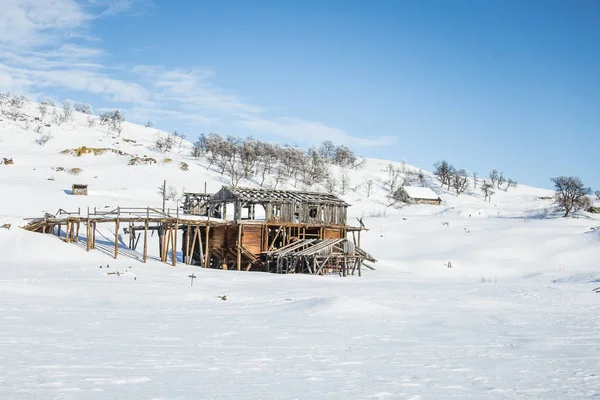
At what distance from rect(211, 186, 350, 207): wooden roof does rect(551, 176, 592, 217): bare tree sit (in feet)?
143

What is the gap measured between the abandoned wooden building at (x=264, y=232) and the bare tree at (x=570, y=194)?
144 feet

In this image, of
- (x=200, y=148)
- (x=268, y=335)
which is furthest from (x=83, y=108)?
(x=268, y=335)

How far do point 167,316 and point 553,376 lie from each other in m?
10.9

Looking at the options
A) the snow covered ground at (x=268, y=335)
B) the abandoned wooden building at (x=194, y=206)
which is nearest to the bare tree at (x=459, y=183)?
the abandoned wooden building at (x=194, y=206)

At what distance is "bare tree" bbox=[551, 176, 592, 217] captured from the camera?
258 ft

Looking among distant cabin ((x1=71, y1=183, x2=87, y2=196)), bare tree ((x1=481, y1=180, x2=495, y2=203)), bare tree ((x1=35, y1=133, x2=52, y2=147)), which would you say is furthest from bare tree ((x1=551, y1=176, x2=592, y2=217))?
bare tree ((x1=35, y1=133, x2=52, y2=147))

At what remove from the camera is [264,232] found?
42719mm

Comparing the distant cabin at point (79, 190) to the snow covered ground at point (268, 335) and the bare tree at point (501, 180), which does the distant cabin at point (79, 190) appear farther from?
the bare tree at point (501, 180)

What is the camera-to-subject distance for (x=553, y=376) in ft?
30.0

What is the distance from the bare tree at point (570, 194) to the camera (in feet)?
258

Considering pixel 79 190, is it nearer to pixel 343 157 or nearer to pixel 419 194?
pixel 419 194

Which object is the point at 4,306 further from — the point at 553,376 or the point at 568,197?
the point at 568,197

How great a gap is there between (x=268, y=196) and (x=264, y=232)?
2.81 meters

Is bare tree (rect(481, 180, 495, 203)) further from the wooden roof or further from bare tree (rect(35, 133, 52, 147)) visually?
bare tree (rect(35, 133, 52, 147))
